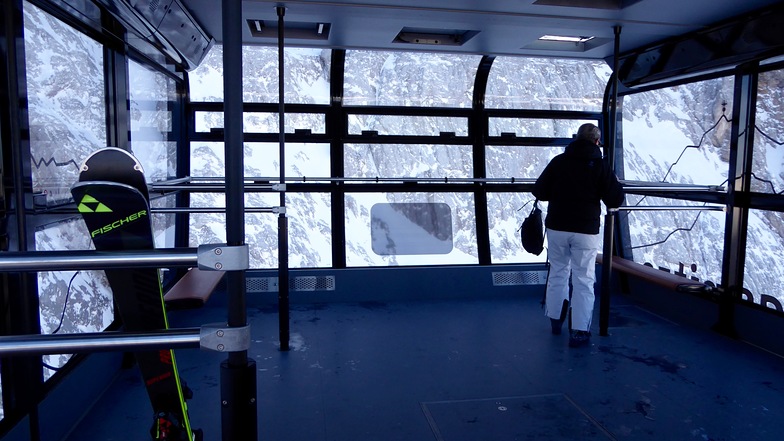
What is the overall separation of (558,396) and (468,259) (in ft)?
8.05

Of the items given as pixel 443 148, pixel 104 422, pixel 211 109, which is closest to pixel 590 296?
pixel 443 148

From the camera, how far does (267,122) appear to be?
5168 mm

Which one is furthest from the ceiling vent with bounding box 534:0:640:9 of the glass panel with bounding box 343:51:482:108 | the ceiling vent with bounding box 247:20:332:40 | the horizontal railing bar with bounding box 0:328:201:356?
the horizontal railing bar with bounding box 0:328:201:356

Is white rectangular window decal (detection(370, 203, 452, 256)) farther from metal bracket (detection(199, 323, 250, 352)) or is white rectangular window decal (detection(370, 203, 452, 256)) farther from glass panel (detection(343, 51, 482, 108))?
metal bracket (detection(199, 323, 250, 352))

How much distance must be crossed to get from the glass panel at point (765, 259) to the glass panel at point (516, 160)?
1948 millimetres

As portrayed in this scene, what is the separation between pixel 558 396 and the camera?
3.16m

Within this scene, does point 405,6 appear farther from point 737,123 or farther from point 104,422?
point 104,422

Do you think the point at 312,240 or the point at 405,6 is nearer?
the point at 405,6

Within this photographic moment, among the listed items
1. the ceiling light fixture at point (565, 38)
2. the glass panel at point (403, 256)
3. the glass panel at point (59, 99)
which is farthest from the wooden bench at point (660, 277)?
the glass panel at point (59, 99)

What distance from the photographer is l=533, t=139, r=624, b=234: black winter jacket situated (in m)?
3.85

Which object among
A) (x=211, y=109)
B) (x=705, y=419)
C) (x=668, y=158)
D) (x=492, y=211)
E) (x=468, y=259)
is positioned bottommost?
(x=705, y=419)

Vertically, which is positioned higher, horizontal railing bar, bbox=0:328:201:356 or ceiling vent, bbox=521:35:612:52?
ceiling vent, bbox=521:35:612:52

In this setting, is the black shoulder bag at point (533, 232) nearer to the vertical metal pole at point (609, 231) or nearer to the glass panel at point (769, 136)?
the vertical metal pole at point (609, 231)

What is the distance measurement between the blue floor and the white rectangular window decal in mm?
896
